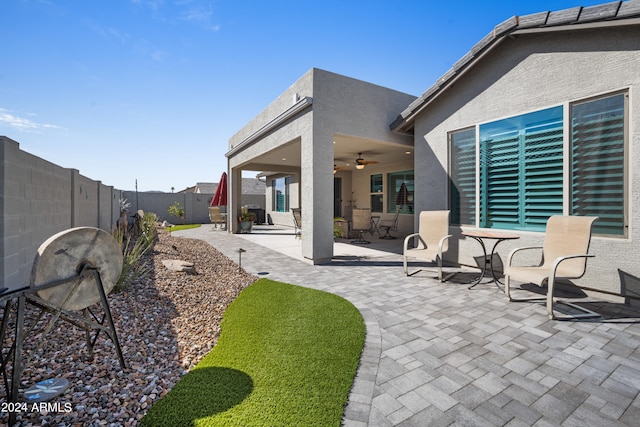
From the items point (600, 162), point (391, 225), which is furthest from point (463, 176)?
point (391, 225)

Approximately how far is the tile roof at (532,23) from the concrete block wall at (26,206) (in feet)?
24.2

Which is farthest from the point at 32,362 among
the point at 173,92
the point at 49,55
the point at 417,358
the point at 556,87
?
the point at 173,92

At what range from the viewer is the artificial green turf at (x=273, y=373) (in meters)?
1.99

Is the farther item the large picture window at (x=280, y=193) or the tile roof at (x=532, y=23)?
the large picture window at (x=280, y=193)

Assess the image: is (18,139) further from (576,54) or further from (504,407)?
(576,54)

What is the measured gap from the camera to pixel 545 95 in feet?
16.8

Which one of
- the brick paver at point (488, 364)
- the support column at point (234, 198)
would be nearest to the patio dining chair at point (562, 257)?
the brick paver at point (488, 364)

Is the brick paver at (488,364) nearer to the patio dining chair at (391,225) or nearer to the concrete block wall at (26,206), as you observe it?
the concrete block wall at (26,206)

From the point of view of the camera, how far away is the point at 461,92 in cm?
657

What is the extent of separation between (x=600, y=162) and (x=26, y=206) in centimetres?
820

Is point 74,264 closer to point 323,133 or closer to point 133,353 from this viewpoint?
point 133,353

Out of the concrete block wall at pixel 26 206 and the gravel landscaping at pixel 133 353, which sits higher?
the concrete block wall at pixel 26 206

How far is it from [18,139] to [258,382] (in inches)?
167

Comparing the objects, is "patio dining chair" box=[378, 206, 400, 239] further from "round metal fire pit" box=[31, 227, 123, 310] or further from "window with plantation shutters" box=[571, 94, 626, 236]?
"round metal fire pit" box=[31, 227, 123, 310]
